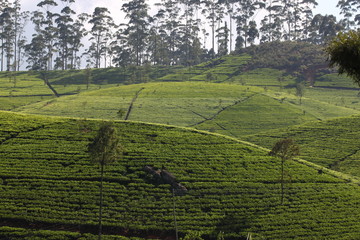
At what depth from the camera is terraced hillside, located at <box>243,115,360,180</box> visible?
6938 cm

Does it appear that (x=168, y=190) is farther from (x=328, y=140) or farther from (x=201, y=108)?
(x=201, y=108)

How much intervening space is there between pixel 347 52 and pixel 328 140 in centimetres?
6737

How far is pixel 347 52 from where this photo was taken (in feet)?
59.4

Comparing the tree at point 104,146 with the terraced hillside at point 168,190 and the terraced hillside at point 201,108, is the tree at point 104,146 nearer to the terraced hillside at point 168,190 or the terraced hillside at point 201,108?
the terraced hillside at point 168,190

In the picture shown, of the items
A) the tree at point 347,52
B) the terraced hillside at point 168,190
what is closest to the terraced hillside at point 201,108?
the terraced hillside at point 168,190

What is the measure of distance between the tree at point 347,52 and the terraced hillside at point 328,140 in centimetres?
5322

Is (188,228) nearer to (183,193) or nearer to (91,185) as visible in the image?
(183,193)

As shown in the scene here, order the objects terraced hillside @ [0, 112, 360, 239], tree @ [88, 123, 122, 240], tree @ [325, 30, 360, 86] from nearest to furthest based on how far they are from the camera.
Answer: tree @ [325, 30, 360, 86]
tree @ [88, 123, 122, 240]
terraced hillside @ [0, 112, 360, 239]

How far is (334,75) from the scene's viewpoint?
156875 mm

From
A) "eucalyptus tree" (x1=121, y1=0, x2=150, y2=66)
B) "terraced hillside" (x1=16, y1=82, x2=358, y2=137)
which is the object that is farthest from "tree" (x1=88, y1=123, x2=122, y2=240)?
"eucalyptus tree" (x1=121, y1=0, x2=150, y2=66)

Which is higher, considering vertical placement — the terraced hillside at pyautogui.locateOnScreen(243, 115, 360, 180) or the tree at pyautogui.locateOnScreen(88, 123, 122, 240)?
the tree at pyautogui.locateOnScreen(88, 123, 122, 240)

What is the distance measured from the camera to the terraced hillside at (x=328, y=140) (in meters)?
69.4

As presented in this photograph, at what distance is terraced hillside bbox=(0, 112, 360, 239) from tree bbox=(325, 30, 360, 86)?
31.0 metres

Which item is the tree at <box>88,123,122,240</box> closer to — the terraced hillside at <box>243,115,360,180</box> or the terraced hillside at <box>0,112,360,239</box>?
the terraced hillside at <box>0,112,360,239</box>
